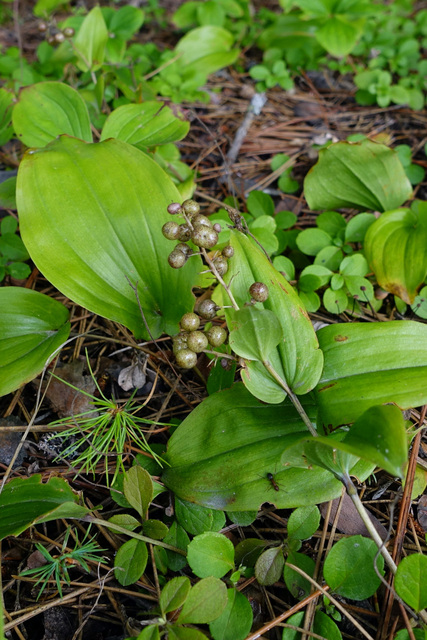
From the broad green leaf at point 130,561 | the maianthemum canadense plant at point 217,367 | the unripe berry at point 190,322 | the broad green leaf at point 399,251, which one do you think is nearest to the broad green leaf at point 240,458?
the maianthemum canadense plant at point 217,367

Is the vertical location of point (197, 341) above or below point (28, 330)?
above

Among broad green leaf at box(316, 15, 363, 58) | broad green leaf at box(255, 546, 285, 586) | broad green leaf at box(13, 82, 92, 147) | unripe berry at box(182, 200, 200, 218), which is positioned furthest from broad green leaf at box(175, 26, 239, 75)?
broad green leaf at box(255, 546, 285, 586)

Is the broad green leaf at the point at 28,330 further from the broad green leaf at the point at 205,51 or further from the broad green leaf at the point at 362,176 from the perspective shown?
the broad green leaf at the point at 205,51

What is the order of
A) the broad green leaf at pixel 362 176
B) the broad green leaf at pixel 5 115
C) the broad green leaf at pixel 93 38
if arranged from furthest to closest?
the broad green leaf at pixel 93 38
the broad green leaf at pixel 5 115
the broad green leaf at pixel 362 176

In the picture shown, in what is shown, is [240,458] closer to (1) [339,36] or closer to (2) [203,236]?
(2) [203,236]

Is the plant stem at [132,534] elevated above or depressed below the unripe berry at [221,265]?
below

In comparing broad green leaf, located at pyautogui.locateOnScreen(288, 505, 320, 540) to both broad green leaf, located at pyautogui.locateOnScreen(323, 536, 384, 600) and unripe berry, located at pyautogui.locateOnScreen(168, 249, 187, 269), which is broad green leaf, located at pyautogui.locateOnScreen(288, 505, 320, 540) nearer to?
broad green leaf, located at pyautogui.locateOnScreen(323, 536, 384, 600)

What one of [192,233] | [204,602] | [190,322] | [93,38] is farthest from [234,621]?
[93,38]
